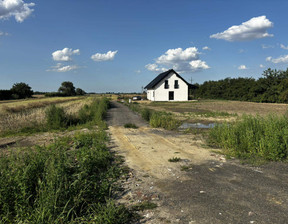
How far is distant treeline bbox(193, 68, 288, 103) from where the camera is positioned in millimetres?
36803

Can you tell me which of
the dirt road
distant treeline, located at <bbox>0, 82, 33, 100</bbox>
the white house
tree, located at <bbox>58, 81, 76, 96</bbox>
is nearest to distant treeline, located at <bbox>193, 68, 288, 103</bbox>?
the white house

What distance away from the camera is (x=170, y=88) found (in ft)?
146

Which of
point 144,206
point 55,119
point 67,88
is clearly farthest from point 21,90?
point 144,206

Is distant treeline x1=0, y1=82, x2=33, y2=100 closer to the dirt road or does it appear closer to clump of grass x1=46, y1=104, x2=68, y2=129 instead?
clump of grass x1=46, y1=104, x2=68, y2=129

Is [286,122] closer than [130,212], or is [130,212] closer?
[130,212]

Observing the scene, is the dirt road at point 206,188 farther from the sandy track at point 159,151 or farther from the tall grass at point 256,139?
the tall grass at point 256,139

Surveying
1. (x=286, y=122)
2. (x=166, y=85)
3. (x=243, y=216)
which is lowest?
(x=243, y=216)

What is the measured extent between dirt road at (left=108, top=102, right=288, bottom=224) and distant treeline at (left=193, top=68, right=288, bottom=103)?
121ft

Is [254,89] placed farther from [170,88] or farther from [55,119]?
[55,119]

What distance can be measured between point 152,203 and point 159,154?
318 cm

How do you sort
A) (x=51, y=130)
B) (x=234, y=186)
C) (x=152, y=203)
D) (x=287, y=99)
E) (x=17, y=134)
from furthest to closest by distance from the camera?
(x=287, y=99) → (x=51, y=130) → (x=17, y=134) → (x=234, y=186) → (x=152, y=203)

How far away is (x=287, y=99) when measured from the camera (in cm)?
3516

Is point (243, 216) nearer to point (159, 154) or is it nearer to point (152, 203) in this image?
point (152, 203)

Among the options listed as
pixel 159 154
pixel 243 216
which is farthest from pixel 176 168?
pixel 243 216
